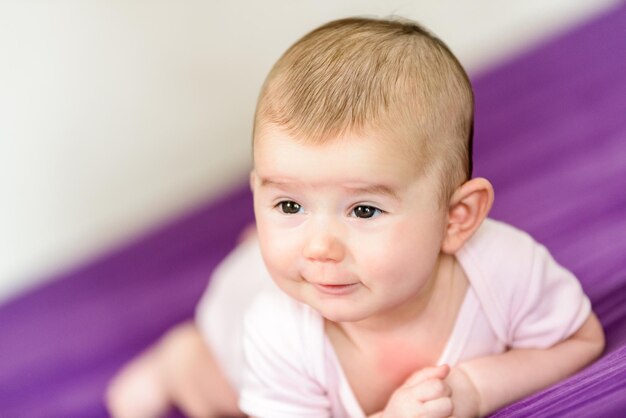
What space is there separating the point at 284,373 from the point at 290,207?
0.24 m

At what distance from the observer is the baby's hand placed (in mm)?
1043

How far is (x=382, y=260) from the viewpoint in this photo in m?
0.98

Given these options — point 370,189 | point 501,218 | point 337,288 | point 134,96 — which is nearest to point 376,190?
point 370,189

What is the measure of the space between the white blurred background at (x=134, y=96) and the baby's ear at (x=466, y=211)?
1.07 meters

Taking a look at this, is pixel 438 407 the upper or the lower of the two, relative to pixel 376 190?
lower

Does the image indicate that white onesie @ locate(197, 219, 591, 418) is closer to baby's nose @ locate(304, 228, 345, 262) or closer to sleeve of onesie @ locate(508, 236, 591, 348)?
sleeve of onesie @ locate(508, 236, 591, 348)

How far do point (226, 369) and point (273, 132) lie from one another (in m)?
0.59

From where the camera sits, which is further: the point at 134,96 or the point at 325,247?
the point at 134,96

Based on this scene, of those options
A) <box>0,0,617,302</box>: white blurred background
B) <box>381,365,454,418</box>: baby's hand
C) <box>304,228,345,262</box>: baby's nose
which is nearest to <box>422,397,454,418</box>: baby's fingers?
<box>381,365,454,418</box>: baby's hand

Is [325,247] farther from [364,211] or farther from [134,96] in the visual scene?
[134,96]

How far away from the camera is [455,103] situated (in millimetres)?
996

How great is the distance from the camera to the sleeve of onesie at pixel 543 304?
114 cm

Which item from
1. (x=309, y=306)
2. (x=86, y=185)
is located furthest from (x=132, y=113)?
(x=309, y=306)

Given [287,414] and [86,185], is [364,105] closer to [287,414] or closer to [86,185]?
[287,414]
